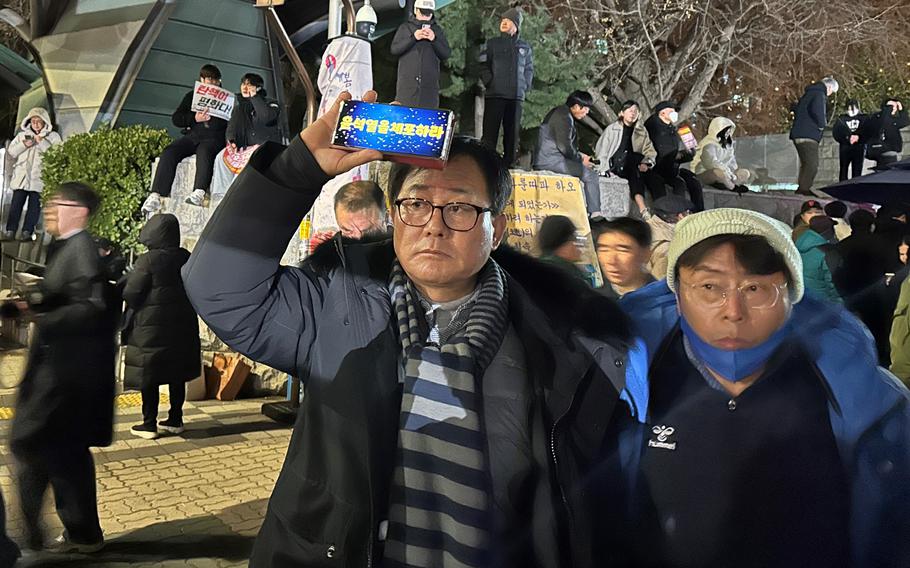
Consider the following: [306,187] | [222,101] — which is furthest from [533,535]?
[222,101]

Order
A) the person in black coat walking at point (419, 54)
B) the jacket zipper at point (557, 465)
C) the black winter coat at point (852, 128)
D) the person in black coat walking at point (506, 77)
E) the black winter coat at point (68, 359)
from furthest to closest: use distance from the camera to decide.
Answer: the black winter coat at point (852, 128)
the person in black coat walking at point (506, 77)
the person in black coat walking at point (419, 54)
the black winter coat at point (68, 359)
the jacket zipper at point (557, 465)

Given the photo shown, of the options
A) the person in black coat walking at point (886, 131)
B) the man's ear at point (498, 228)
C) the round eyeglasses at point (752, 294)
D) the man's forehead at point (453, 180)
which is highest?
the person in black coat walking at point (886, 131)

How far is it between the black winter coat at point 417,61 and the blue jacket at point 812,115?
6.28 metres

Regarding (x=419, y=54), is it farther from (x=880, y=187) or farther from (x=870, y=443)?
(x=870, y=443)

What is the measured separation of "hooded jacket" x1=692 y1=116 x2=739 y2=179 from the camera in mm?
12055

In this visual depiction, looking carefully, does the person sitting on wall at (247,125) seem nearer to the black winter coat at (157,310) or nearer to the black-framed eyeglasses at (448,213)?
the black winter coat at (157,310)

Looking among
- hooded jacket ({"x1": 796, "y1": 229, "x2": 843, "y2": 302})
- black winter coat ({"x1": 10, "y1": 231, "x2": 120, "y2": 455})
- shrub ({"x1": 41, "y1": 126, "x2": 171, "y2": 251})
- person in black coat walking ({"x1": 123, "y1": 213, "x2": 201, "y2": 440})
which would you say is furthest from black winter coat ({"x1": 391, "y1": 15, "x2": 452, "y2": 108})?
black winter coat ({"x1": 10, "y1": 231, "x2": 120, "y2": 455})

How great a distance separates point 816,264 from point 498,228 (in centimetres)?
373

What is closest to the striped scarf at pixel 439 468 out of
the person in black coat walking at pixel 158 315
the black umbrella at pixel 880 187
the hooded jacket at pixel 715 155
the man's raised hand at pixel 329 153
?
the man's raised hand at pixel 329 153

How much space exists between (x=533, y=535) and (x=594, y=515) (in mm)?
199

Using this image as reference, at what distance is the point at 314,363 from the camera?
4.86 feet

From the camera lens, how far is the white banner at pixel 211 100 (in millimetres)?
7684

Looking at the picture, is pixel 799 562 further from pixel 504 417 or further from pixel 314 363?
pixel 314 363

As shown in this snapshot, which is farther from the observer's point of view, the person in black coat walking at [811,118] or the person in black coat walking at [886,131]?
the person in black coat walking at [886,131]
